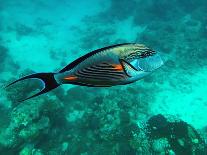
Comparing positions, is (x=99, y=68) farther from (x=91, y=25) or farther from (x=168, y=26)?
(x=91, y=25)

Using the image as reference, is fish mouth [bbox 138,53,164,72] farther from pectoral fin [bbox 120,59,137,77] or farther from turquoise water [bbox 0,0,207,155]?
turquoise water [bbox 0,0,207,155]

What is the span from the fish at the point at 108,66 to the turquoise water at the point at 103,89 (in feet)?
29.3

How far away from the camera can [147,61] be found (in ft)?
4.50

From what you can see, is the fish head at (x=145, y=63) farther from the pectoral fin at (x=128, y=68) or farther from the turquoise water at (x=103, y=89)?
the turquoise water at (x=103, y=89)

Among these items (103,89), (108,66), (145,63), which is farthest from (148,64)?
(103,89)

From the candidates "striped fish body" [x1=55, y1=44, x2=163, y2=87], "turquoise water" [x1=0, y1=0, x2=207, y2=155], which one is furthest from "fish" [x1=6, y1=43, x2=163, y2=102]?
"turquoise water" [x1=0, y1=0, x2=207, y2=155]

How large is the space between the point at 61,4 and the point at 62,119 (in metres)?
16.8

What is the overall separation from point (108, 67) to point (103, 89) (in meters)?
12.7

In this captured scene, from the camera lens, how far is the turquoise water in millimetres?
10281

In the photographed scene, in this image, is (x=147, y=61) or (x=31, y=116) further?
(x=31, y=116)

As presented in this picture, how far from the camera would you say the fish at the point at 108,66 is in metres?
1.36

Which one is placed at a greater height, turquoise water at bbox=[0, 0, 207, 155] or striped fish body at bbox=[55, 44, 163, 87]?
turquoise water at bbox=[0, 0, 207, 155]

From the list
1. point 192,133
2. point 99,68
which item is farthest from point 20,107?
point 99,68

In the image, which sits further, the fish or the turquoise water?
the turquoise water
